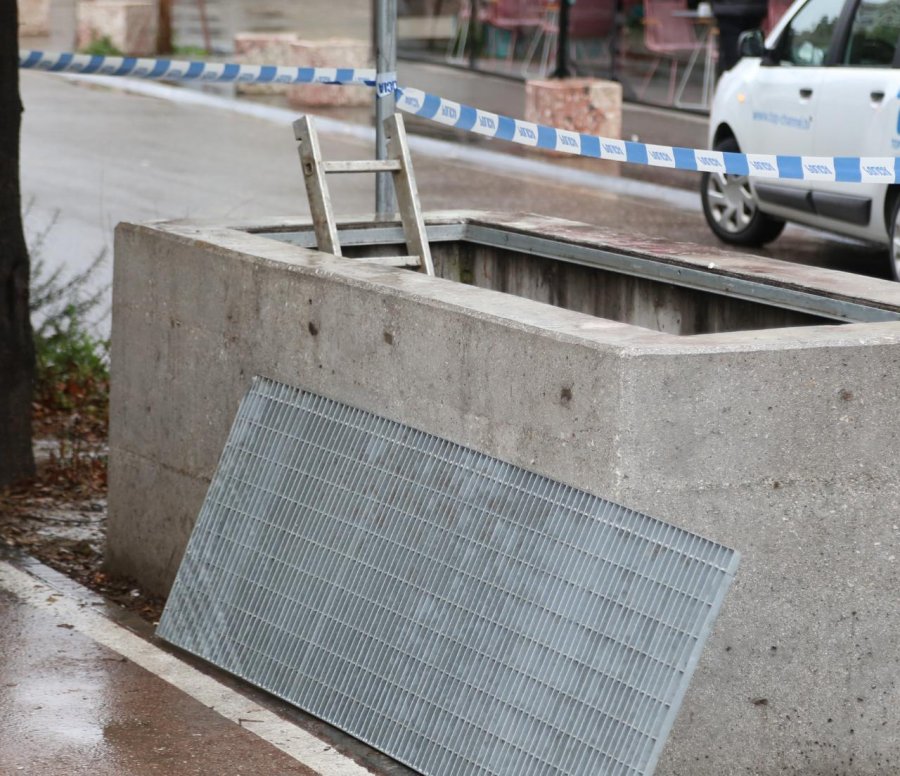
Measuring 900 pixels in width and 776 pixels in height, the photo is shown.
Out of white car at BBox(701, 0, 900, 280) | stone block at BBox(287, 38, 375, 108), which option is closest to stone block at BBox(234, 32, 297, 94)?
stone block at BBox(287, 38, 375, 108)

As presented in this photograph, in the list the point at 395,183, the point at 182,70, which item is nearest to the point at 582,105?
the point at 182,70

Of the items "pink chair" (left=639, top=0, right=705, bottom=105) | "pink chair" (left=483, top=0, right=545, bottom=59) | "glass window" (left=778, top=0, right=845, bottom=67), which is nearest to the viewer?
"glass window" (left=778, top=0, right=845, bottom=67)

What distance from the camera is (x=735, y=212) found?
12.9m

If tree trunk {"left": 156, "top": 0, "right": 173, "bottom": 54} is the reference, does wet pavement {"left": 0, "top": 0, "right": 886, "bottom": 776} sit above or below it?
below

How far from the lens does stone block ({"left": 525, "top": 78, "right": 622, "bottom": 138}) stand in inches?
695

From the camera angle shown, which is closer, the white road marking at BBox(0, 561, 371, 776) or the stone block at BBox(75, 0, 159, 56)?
the white road marking at BBox(0, 561, 371, 776)

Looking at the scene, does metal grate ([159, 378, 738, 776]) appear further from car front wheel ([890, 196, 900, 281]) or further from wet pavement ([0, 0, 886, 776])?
car front wheel ([890, 196, 900, 281])

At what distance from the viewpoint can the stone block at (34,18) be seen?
2875 cm

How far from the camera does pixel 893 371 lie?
4.27 metres

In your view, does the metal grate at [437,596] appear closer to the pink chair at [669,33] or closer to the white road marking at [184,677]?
the white road marking at [184,677]

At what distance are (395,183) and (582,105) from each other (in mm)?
11628

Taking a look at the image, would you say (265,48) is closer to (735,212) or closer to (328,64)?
(328,64)

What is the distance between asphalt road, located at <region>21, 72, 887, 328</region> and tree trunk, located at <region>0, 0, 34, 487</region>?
4040 mm

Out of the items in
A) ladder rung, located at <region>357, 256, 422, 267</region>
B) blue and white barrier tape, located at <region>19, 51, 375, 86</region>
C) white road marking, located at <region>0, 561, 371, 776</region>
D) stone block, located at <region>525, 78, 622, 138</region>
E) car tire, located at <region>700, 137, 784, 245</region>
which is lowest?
white road marking, located at <region>0, 561, 371, 776</region>
